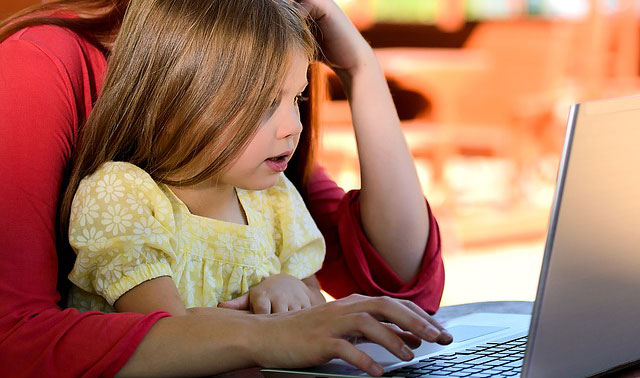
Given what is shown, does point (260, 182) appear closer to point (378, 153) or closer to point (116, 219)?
point (116, 219)

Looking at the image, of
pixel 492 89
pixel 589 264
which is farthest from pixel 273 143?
pixel 492 89

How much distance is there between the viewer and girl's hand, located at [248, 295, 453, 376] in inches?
30.0

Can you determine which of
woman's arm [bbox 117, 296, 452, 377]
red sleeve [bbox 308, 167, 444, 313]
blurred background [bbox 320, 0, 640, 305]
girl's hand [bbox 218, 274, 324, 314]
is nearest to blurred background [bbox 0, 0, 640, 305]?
blurred background [bbox 320, 0, 640, 305]

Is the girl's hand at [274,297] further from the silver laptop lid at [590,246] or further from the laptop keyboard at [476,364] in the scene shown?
the silver laptop lid at [590,246]

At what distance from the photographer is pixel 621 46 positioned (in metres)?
4.44

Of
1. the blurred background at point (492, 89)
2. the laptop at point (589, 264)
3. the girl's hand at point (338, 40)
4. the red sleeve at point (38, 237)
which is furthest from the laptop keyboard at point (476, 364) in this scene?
the blurred background at point (492, 89)

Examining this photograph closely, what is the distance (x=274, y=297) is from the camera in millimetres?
1019

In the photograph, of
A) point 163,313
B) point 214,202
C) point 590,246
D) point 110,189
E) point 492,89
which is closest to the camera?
point 590,246

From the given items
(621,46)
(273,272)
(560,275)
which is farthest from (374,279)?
(621,46)

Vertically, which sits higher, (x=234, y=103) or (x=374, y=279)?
(x=234, y=103)

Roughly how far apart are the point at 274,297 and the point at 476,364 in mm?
251

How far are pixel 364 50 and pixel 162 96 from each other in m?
0.36

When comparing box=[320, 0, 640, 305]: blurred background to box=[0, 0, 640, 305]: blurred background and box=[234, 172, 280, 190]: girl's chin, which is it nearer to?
box=[0, 0, 640, 305]: blurred background

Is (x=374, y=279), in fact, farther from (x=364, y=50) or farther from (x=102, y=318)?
(x=102, y=318)
